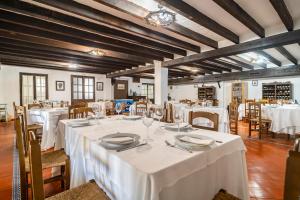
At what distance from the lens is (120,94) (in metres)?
11.0

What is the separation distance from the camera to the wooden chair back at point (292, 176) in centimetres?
68

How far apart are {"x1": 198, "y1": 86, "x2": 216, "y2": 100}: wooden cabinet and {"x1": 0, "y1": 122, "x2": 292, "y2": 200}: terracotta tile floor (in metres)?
6.92

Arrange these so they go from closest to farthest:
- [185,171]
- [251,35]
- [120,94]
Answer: [185,171] < [251,35] < [120,94]

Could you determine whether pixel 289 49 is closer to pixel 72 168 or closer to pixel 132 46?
pixel 132 46

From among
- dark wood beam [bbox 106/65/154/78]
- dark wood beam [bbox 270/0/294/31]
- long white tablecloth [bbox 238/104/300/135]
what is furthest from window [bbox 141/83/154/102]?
dark wood beam [bbox 270/0/294/31]

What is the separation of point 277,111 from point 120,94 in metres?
8.44

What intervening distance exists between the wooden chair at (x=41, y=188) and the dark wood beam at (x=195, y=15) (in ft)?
7.09

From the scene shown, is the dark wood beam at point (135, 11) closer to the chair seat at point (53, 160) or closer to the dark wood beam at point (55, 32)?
the dark wood beam at point (55, 32)

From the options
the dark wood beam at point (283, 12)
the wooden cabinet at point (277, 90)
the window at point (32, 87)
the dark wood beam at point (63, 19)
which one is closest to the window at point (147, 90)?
the window at point (32, 87)

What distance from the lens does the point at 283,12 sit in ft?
8.59

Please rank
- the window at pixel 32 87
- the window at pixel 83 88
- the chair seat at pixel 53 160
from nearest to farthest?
the chair seat at pixel 53 160, the window at pixel 32 87, the window at pixel 83 88

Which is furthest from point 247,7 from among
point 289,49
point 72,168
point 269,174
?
point 289,49

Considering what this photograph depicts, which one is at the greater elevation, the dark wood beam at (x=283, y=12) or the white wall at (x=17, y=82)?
the dark wood beam at (x=283, y=12)

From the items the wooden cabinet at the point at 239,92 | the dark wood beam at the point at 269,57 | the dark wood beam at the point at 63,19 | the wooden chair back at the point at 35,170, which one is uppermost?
the dark wood beam at the point at 269,57
